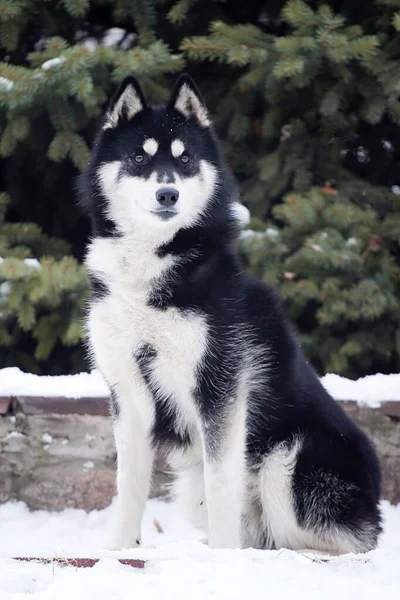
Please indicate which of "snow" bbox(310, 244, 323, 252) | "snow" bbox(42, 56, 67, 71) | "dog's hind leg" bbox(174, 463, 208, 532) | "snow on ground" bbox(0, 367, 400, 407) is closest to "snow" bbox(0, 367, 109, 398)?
"snow on ground" bbox(0, 367, 400, 407)

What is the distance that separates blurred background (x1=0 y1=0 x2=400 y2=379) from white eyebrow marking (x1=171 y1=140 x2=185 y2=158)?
70.8 inches

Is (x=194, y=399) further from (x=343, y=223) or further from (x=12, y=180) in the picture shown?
(x=12, y=180)

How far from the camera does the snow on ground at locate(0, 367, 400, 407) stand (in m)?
4.22

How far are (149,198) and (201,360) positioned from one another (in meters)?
0.64

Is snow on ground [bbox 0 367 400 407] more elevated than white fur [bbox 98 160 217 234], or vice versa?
A: white fur [bbox 98 160 217 234]

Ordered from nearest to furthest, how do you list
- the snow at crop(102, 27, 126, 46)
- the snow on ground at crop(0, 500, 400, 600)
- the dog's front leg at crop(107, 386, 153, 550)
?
the snow on ground at crop(0, 500, 400, 600), the dog's front leg at crop(107, 386, 153, 550), the snow at crop(102, 27, 126, 46)

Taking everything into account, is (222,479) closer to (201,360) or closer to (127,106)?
(201,360)

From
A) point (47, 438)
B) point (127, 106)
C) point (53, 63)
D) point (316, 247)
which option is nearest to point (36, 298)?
point (47, 438)

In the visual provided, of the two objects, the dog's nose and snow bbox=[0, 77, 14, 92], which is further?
snow bbox=[0, 77, 14, 92]

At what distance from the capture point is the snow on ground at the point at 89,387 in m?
4.22

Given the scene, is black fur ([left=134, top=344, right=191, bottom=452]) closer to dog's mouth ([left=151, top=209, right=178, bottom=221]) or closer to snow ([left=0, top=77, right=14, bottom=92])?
dog's mouth ([left=151, top=209, right=178, bottom=221])

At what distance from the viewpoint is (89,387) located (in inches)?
Answer: 168

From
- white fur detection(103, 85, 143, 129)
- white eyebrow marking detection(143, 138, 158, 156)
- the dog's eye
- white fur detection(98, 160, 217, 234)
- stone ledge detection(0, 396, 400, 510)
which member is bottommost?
stone ledge detection(0, 396, 400, 510)

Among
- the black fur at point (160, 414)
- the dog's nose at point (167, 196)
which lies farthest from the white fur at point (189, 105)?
the black fur at point (160, 414)
